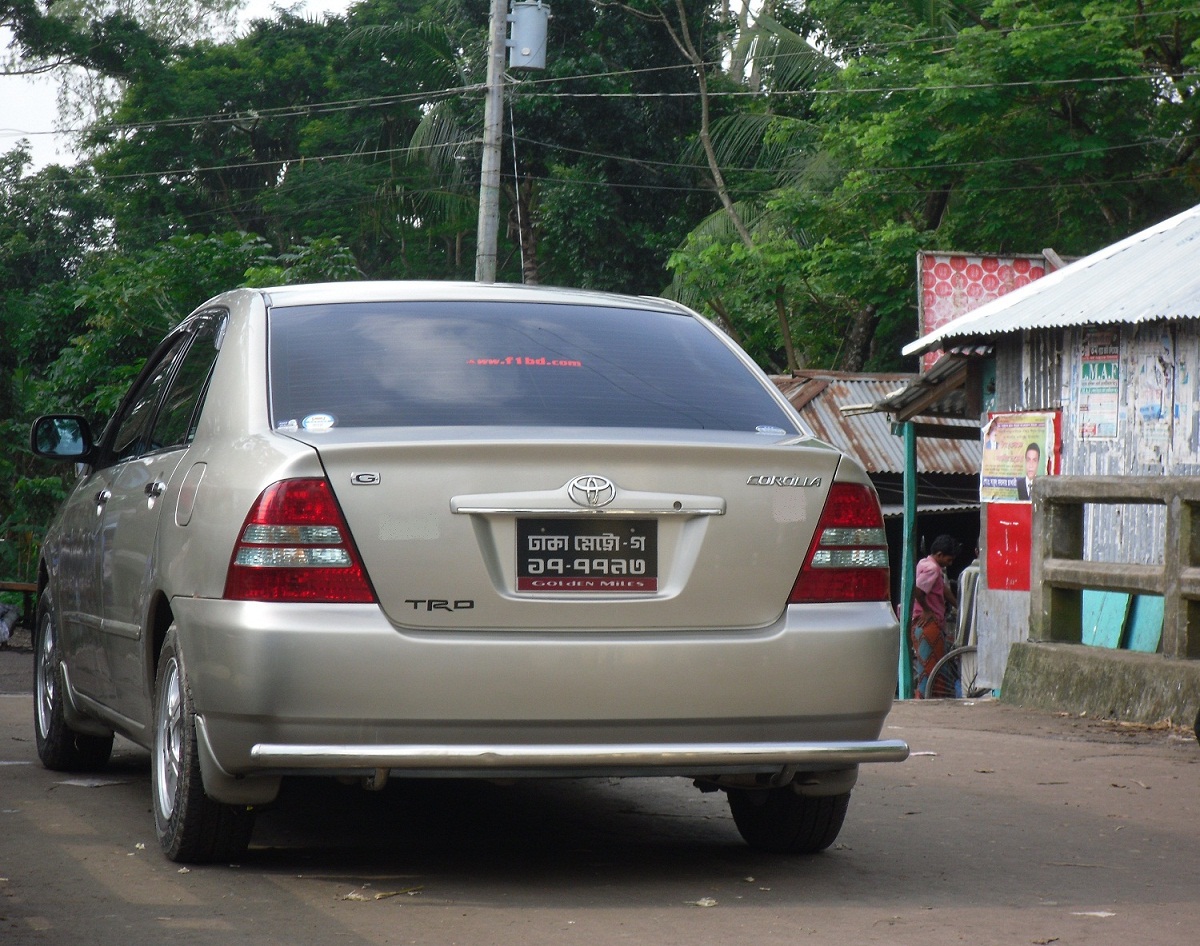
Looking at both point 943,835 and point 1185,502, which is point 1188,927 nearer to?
point 943,835

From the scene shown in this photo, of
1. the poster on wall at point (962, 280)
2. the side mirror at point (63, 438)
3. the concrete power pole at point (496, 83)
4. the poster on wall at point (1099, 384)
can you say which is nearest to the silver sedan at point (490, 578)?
the side mirror at point (63, 438)

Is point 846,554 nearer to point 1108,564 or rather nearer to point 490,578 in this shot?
point 490,578

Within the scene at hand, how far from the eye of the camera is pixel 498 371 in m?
4.77

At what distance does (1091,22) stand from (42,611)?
1888 cm

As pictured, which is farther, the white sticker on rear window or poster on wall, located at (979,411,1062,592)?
poster on wall, located at (979,411,1062,592)

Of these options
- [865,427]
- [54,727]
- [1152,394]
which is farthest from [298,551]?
[865,427]

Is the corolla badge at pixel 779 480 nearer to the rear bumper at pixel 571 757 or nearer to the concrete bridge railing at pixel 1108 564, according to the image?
the rear bumper at pixel 571 757

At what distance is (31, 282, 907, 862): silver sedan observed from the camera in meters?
4.16

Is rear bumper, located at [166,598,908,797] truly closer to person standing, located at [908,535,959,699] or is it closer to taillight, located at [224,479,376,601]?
taillight, located at [224,479,376,601]

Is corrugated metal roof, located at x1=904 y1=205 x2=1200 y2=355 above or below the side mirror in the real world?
above

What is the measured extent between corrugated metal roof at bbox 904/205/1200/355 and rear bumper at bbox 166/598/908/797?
22.6ft

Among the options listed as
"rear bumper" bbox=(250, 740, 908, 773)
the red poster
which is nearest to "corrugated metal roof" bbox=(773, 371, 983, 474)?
the red poster

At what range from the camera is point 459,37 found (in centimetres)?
3738

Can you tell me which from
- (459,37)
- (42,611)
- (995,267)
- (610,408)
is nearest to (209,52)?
(459,37)
